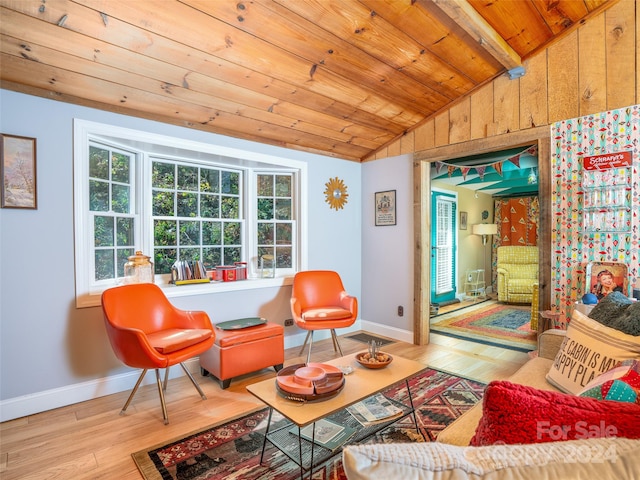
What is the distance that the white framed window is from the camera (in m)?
2.70

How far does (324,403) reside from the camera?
5.43 ft

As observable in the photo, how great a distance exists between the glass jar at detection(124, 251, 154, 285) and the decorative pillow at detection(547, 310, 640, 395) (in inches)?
119

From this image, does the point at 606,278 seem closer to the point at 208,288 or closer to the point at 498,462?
the point at 498,462

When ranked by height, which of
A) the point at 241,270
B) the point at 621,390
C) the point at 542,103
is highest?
the point at 542,103

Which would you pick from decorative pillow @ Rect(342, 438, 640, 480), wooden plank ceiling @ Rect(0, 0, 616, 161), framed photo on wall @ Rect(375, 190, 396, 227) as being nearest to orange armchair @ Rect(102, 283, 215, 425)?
wooden plank ceiling @ Rect(0, 0, 616, 161)

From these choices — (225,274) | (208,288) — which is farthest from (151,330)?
(225,274)

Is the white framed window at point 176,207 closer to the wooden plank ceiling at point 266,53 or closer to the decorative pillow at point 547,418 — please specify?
the wooden plank ceiling at point 266,53

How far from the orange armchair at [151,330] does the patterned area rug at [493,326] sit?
3.12 m

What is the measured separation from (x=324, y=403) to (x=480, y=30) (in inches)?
108

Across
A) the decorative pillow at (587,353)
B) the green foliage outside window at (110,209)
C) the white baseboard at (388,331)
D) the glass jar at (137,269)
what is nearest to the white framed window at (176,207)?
the green foliage outside window at (110,209)

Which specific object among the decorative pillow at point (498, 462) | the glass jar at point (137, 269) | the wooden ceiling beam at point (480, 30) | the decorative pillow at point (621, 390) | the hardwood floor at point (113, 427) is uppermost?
the wooden ceiling beam at point (480, 30)

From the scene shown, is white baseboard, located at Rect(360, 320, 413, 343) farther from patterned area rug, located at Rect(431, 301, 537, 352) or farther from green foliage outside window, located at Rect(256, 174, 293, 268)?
green foliage outside window, located at Rect(256, 174, 293, 268)

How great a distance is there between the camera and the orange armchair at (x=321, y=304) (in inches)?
130

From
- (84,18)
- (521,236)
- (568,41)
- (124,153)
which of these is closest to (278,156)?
(124,153)
